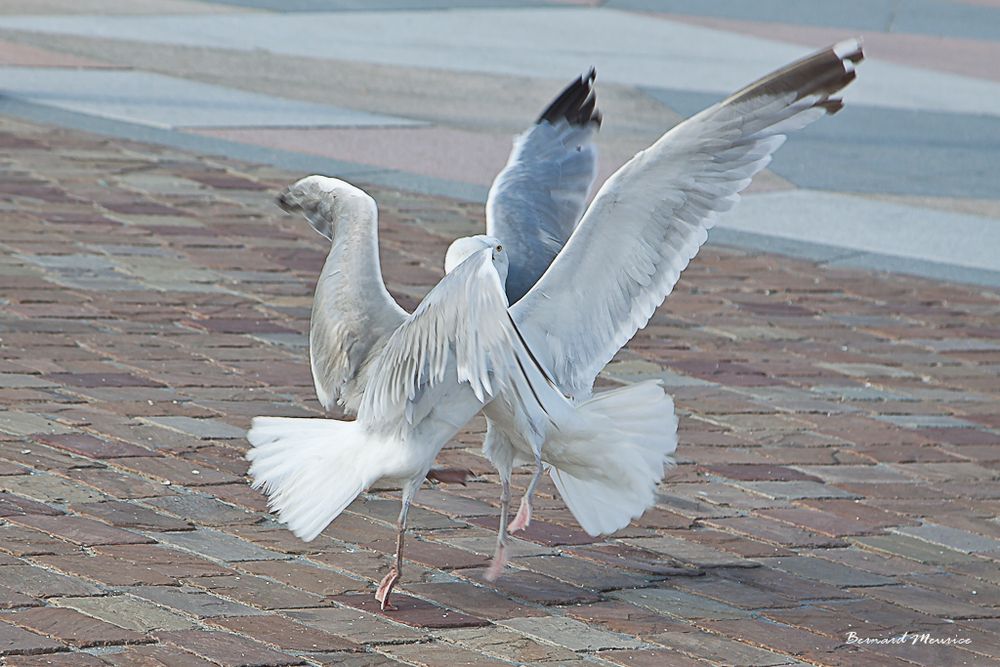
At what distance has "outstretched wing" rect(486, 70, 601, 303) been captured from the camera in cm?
437

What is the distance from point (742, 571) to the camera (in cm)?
403

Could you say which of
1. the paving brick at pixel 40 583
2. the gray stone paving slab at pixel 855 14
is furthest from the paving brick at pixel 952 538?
the gray stone paving slab at pixel 855 14

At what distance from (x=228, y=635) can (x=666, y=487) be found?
1713mm

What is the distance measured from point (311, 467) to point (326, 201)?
0.81 meters

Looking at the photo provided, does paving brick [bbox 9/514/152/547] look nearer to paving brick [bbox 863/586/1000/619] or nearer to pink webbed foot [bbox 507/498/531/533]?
pink webbed foot [bbox 507/498/531/533]

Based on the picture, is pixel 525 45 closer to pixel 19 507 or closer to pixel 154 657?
pixel 19 507

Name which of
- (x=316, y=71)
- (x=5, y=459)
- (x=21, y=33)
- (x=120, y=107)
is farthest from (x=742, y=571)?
(x=21, y=33)

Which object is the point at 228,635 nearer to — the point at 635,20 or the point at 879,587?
the point at 879,587

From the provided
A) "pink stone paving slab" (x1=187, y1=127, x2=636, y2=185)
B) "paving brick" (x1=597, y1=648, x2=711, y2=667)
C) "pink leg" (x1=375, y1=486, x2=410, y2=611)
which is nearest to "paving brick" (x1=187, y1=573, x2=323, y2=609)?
"pink leg" (x1=375, y1=486, x2=410, y2=611)

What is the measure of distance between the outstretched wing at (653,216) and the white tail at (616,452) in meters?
0.21

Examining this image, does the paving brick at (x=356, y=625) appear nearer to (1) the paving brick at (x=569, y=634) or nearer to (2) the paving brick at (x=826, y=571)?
(1) the paving brick at (x=569, y=634)

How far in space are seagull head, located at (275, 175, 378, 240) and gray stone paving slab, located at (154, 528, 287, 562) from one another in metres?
0.78

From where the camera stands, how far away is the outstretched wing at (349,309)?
3.76 meters

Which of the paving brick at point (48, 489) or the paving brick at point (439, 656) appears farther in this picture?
the paving brick at point (48, 489)
